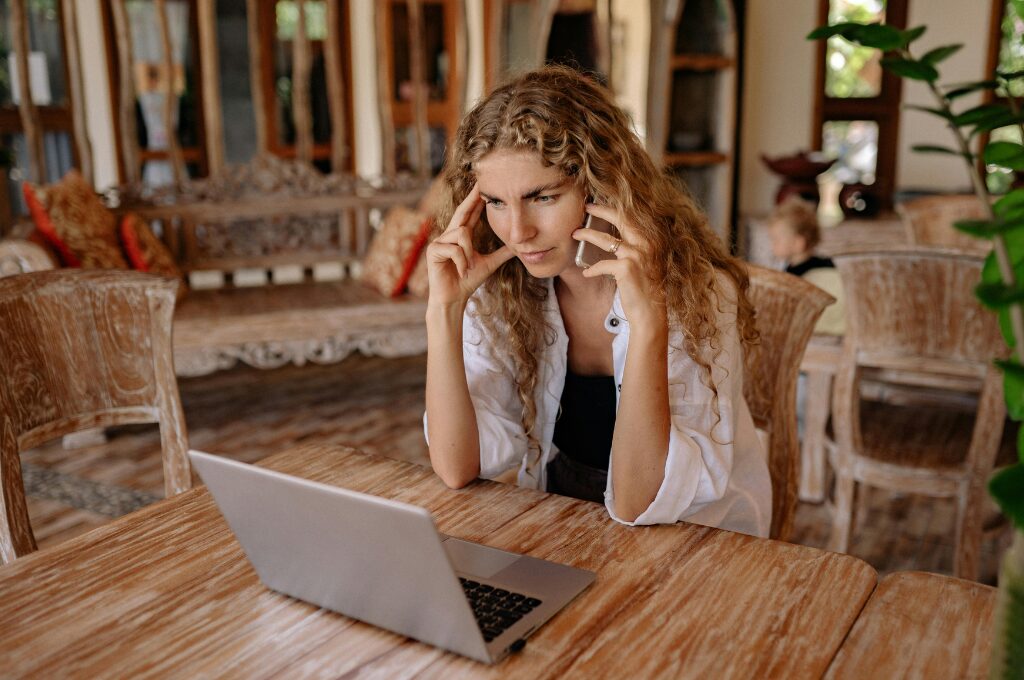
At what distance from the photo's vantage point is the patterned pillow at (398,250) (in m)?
4.09

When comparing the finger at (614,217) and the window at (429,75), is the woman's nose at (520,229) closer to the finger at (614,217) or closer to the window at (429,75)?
the finger at (614,217)

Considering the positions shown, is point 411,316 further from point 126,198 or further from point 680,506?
point 680,506

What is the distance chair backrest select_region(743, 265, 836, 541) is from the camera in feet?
5.38

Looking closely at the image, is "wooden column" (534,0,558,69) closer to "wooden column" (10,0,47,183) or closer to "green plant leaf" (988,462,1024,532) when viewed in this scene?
"wooden column" (10,0,47,183)

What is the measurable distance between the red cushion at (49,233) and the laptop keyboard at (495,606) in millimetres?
2960

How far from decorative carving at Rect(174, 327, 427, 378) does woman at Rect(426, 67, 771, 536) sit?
91.1 inches

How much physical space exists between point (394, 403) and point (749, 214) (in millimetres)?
2358

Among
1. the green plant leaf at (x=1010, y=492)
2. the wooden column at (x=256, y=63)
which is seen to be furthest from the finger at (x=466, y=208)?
the wooden column at (x=256, y=63)

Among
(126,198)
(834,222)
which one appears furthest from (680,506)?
(834,222)

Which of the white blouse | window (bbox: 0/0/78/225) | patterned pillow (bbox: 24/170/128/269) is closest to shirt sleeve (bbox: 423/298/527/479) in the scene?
the white blouse

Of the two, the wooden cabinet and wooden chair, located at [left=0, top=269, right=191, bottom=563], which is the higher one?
the wooden cabinet

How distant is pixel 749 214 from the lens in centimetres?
525

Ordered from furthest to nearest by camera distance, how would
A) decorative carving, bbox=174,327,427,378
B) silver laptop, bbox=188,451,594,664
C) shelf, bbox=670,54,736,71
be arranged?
1. shelf, bbox=670,54,736,71
2. decorative carving, bbox=174,327,427,378
3. silver laptop, bbox=188,451,594,664

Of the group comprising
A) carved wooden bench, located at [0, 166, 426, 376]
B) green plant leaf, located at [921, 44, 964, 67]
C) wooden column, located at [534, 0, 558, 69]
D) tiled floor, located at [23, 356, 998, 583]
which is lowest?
tiled floor, located at [23, 356, 998, 583]
